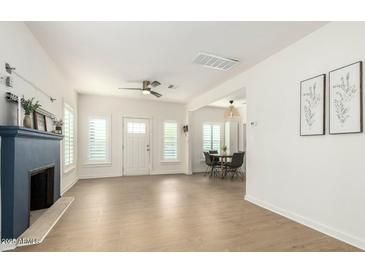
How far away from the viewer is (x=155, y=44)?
3.06m

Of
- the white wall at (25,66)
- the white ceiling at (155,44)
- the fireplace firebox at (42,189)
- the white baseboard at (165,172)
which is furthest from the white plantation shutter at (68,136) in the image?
the white baseboard at (165,172)

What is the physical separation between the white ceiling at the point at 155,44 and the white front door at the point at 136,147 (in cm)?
264

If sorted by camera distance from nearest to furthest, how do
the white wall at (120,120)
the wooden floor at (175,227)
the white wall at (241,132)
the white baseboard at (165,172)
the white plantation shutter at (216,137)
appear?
1. the wooden floor at (175,227)
2. the white wall at (120,120)
3. the white baseboard at (165,172)
4. the white plantation shutter at (216,137)
5. the white wall at (241,132)

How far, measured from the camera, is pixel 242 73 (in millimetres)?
4281

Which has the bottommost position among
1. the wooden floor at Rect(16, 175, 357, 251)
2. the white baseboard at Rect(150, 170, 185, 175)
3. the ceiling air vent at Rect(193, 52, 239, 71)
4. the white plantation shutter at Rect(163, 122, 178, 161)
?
the white baseboard at Rect(150, 170, 185, 175)

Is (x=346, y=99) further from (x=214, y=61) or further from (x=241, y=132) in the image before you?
(x=241, y=132)

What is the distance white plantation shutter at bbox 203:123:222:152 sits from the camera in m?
8.01

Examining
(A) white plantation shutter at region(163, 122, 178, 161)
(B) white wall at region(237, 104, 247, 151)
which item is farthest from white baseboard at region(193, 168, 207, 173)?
(B) white wall at region(237, 104, 247, 151)

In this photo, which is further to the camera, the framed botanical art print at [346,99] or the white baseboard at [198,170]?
the white baseboard at [198,170]

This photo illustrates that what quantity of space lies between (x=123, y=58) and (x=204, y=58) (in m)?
1.45

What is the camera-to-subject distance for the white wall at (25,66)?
7.30ft

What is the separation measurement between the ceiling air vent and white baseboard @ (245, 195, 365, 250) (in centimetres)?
261

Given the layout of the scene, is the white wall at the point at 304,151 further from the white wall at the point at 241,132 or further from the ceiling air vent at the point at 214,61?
the white wall at the point at 241,132

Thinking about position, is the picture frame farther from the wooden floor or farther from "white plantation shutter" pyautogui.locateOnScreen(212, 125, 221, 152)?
"white plantation shutter" pyautogui.locateOnScreen(212, 125, 221, 152)
